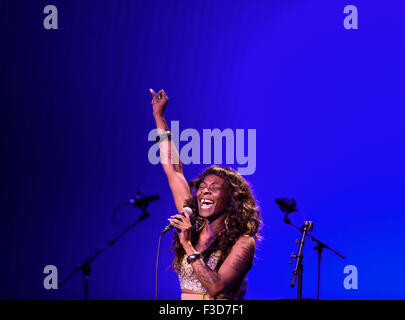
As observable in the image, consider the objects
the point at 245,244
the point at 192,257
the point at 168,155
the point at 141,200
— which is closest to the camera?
the point at 192,257

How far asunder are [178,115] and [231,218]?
2572 millimetres

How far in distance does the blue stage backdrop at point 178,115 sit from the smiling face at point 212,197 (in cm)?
245

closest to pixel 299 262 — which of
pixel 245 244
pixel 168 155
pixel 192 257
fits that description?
pixel 168 155

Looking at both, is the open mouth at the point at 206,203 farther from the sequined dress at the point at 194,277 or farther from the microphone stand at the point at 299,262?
the microphone stand at the point at 299,262

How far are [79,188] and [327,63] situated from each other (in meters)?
2.69

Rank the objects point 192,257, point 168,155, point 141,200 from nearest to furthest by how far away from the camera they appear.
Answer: point 192,257 < point 168,155 < point 141,200

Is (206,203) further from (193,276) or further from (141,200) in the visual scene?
(141,200)

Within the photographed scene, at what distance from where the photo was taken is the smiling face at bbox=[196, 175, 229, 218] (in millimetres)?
3055

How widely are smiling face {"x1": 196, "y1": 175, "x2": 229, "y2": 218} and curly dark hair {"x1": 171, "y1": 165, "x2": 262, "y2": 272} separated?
1.3 inches

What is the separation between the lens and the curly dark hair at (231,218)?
3.03m

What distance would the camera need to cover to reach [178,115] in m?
5.52

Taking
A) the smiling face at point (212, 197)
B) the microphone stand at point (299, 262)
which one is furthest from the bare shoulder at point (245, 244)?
the microphone stand at point (299, 262)
